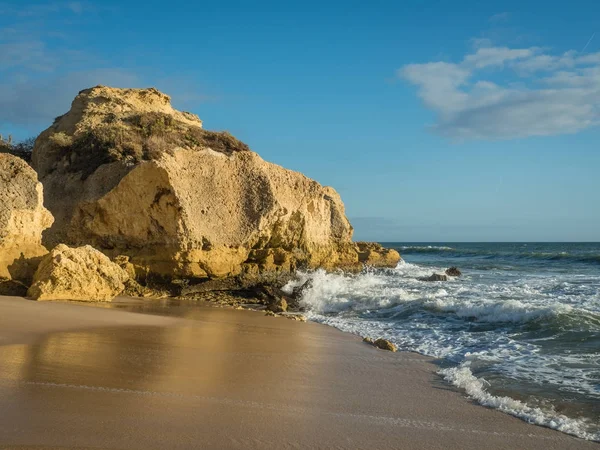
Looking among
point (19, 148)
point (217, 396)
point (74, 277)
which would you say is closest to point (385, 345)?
point (217, 396)

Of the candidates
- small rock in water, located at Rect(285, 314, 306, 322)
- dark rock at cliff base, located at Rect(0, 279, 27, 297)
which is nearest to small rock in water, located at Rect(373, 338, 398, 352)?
small rock in water, located at Rect(285, 314, 306, 322)

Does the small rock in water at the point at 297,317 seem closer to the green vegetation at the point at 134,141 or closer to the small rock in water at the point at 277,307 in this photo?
the small rock in water at the point at 277,307

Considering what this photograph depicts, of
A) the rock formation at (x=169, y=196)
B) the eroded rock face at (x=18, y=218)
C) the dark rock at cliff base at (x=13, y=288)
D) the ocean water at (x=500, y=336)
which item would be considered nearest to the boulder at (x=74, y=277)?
the dark rock at cliff base at (x=13, y=288)

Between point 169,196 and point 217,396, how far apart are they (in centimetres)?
872

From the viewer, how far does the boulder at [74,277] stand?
982 centimetres

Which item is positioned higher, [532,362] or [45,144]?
[45,144]

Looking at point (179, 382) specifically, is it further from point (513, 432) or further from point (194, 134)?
point (194, 134)

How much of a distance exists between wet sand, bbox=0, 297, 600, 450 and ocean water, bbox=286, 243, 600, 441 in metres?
0.42

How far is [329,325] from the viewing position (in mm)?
10695

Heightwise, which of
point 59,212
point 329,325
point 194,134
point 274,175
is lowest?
point 329,325

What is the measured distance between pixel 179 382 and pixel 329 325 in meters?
5.87

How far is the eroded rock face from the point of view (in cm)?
1020

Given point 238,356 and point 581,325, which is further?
point 581,325

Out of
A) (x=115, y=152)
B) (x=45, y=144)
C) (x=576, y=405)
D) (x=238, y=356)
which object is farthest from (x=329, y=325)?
(x=45, y=144)
